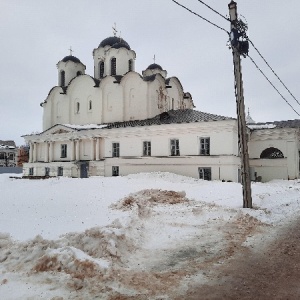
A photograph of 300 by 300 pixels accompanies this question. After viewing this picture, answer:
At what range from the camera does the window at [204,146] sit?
24250 millimetres

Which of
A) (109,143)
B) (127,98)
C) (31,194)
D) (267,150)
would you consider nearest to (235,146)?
(267,150)

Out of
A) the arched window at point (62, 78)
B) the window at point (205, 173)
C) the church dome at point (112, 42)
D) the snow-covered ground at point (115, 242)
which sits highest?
the church dome at point (112, 42)

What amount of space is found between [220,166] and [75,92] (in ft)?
71.3

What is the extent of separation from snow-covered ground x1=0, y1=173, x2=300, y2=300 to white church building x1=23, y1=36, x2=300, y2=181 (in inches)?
487

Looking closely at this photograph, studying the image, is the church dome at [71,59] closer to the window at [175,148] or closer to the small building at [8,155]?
the window at [175,148]

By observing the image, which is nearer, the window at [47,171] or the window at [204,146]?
the window at [204,146]

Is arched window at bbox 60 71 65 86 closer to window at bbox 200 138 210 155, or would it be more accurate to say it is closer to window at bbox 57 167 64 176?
window at bbox 57 167 64 176

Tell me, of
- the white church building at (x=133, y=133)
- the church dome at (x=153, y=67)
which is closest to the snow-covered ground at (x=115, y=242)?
the white church building at (x=133, y=133)

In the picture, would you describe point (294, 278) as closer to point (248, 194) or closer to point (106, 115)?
point (248, 194)

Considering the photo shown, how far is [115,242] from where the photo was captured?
6145 mm

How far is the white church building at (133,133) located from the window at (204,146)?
3.3 inches

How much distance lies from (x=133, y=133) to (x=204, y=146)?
7.11m

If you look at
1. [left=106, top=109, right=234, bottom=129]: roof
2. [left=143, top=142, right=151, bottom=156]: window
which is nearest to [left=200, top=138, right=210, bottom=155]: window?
[left=106, top=109, right=234, bottom=129]: roof

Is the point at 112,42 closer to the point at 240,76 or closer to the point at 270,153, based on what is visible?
the point at 270,153
